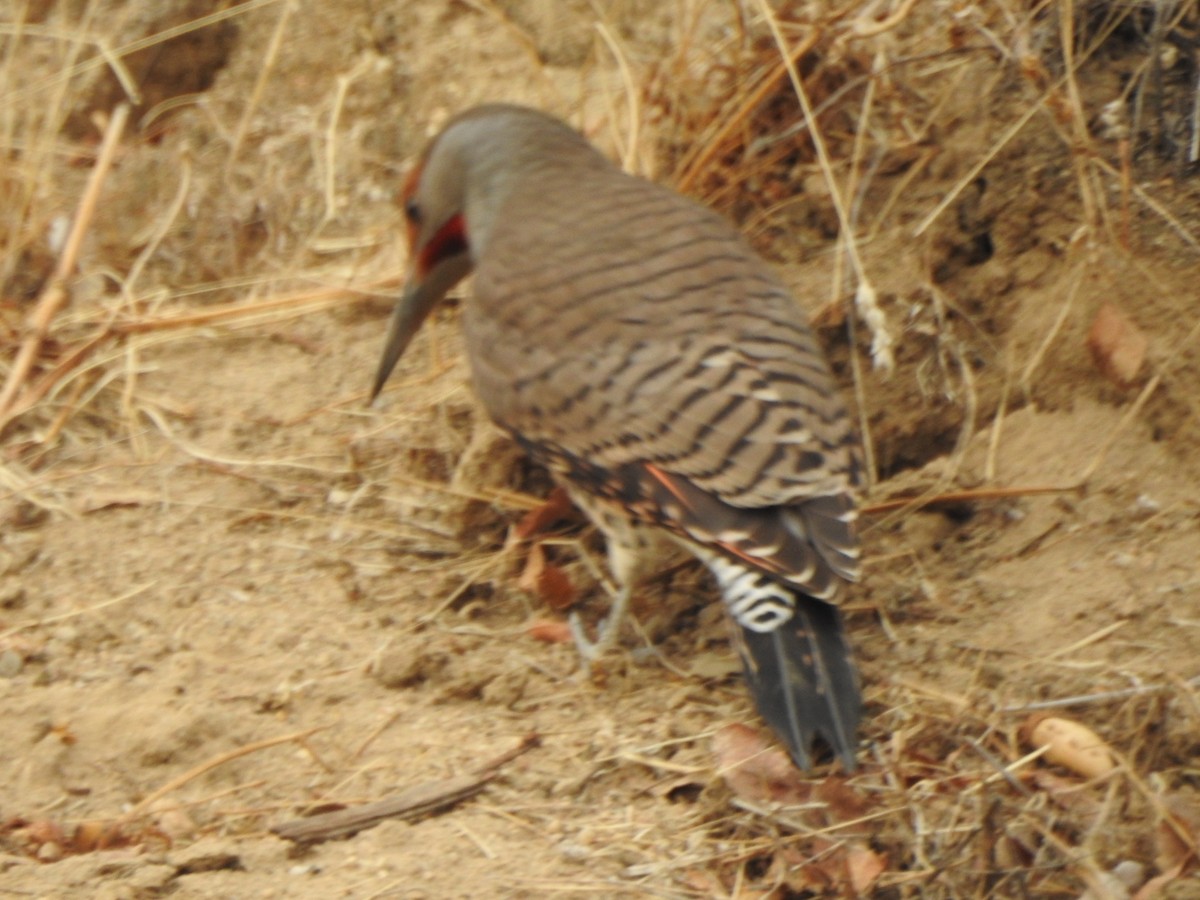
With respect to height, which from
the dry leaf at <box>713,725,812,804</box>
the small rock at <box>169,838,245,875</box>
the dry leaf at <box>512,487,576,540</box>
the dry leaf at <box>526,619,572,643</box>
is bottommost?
the small rock at <box>169,838,245,875</box>

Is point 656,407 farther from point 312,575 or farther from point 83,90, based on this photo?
point 83,90

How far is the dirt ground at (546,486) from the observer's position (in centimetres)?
313

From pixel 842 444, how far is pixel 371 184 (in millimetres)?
2568

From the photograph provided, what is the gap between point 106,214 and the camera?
5547 millimetres

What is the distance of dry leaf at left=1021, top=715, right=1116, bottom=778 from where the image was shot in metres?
3.09

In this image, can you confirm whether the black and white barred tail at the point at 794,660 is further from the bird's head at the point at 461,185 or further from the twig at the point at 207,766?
the bird's head at the point at 461,185

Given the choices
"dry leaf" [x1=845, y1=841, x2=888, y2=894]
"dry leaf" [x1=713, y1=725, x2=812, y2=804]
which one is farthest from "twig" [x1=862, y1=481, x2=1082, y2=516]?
"dry leaf" [x1=845, y1=841, x2=888, y2=894]

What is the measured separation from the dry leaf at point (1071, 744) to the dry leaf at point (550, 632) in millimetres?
1135

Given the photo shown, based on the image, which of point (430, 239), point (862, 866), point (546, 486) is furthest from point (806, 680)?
point (430, 239)

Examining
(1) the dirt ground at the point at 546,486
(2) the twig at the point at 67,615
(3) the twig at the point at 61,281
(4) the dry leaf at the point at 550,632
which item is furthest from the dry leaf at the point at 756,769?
(3) the twig at the point at 61,281

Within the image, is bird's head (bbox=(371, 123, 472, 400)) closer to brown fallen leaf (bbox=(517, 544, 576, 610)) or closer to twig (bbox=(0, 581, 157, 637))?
brown fallen leaf (bbox=(517, 544, 576, 610))

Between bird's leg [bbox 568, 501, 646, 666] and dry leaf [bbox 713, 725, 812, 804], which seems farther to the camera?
bird's leg [bbox 568, 501, 646, 666]

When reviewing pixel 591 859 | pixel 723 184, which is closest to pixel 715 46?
pixel 723 184

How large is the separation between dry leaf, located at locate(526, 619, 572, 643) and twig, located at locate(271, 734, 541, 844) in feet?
1.91
